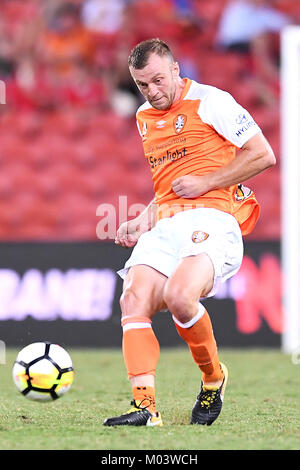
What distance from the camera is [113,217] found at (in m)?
8.03

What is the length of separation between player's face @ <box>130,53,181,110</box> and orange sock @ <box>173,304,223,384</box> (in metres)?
0.98

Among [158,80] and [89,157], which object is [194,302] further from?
[89,157]

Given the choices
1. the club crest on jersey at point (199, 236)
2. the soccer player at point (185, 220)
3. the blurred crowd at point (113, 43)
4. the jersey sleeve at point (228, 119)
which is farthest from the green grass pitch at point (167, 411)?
the blurred crowd at point (113, 43)

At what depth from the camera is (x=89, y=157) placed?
890 centimetres

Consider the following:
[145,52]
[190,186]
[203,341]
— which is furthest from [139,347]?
[145,52]

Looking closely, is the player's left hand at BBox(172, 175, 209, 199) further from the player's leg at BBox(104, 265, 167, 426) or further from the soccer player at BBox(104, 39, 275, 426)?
the player's leg at BBox(104, 265, 167, 426)

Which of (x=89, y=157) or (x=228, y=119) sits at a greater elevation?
(x=89, y=157)

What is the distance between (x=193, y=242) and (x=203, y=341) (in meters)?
0.44

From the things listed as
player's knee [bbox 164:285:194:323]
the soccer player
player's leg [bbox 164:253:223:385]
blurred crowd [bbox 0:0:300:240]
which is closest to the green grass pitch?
the soccer player

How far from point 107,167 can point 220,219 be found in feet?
16.8

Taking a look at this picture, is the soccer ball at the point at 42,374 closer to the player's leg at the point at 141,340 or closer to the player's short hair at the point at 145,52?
the player's leg at the point at 141,340

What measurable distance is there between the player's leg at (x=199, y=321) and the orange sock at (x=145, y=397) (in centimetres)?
28

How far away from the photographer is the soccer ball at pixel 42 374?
3.71m

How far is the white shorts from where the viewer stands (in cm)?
373
